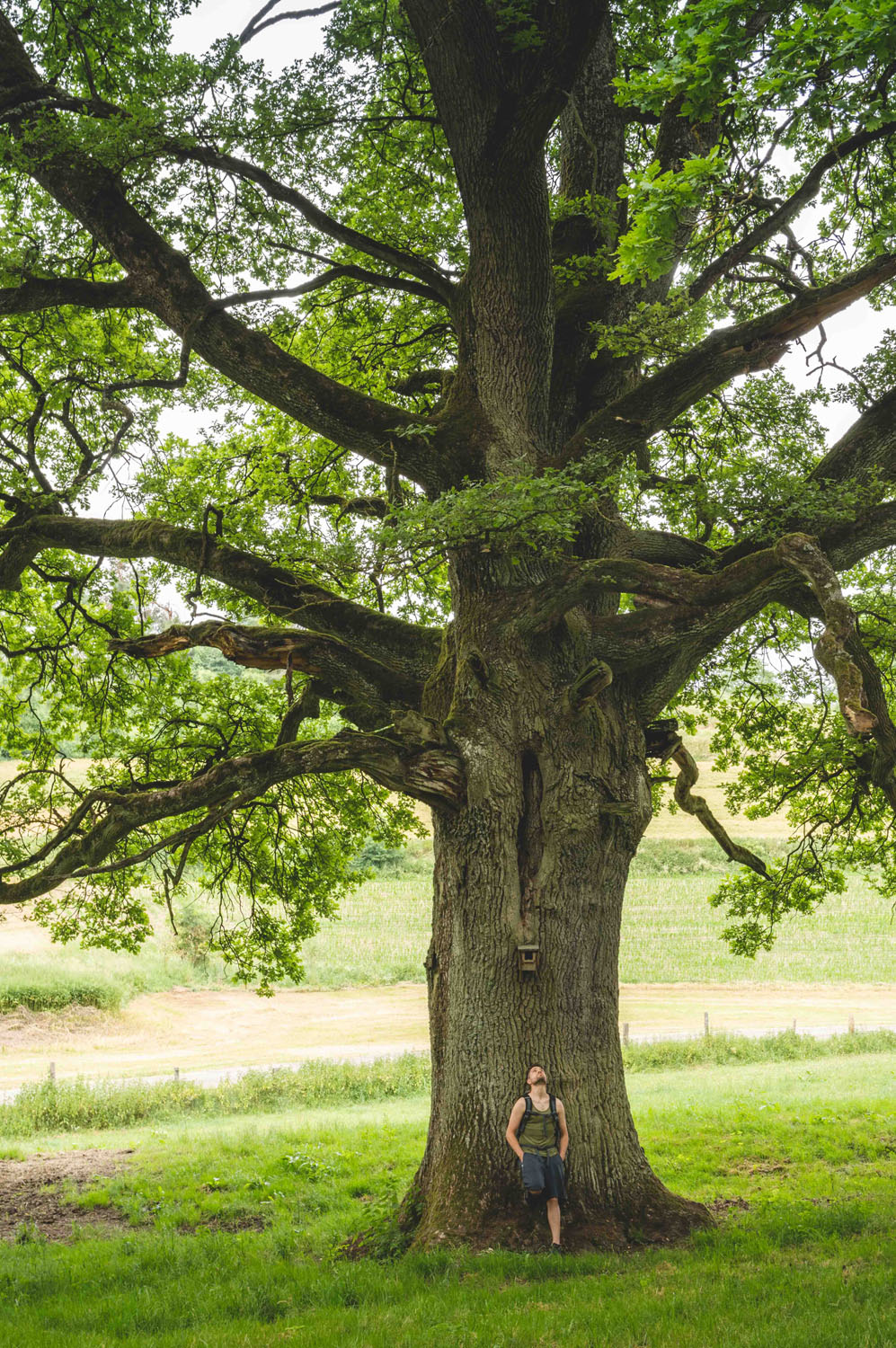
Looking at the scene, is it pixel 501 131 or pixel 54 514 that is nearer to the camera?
pixel 501 131

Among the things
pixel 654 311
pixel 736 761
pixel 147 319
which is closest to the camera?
pixel 654 311

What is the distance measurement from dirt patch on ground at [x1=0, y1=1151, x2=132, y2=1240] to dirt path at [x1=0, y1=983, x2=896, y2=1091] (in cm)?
1065

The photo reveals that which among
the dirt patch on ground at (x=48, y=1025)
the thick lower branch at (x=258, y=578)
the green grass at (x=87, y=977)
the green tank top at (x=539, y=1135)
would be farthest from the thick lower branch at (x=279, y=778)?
the green grass at (x=87, y=977)

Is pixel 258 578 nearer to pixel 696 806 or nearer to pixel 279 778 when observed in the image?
pixel 279 778

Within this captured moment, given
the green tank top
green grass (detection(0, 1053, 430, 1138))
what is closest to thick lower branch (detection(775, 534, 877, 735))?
the green tank top

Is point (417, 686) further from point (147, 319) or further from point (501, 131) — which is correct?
point (147, 319)

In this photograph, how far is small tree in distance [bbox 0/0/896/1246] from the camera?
8109 millimetres

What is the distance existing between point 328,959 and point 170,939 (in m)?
7.10

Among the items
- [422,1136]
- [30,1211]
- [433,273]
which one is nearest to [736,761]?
[422,1136]

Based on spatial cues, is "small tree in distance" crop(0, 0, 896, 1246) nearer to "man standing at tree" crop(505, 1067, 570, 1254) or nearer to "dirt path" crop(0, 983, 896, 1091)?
"man standing at tree" crop(505, 1067, 570, 1254)

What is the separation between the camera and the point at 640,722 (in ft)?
32.4

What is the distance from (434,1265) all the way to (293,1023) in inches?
1037

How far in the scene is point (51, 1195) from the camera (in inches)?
457

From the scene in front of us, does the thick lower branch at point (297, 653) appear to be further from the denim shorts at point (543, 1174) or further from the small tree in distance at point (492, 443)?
the denim shorts at point (543, 1174)
